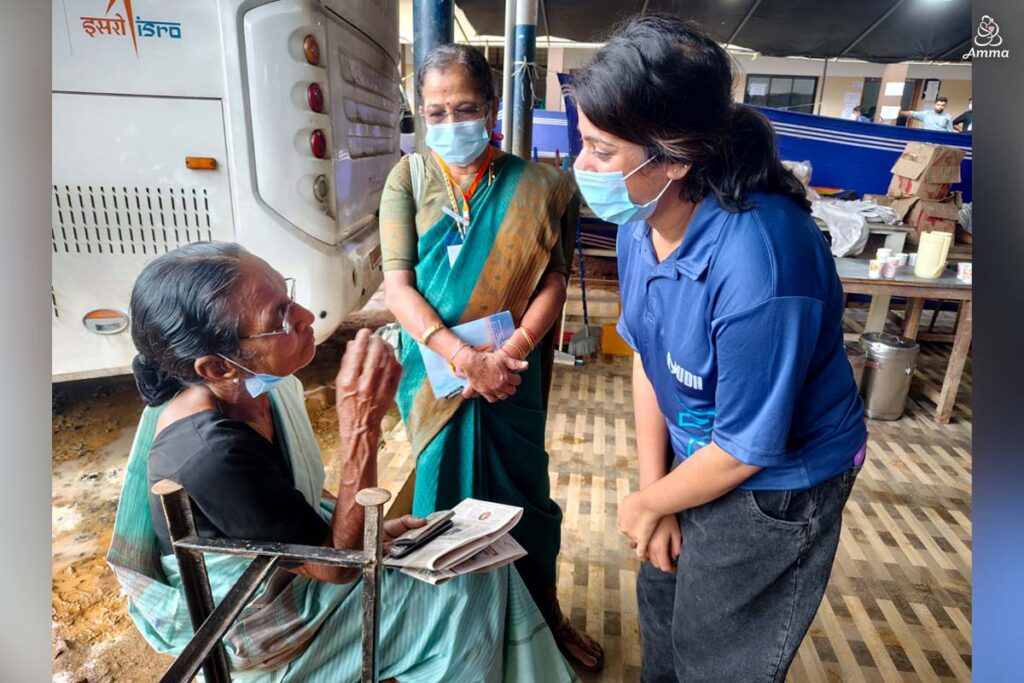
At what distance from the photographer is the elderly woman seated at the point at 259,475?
2.38ft

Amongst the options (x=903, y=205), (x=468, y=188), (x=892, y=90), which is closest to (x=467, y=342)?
(x=468, y=188)

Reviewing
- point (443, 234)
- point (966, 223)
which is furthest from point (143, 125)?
point (966, 223)

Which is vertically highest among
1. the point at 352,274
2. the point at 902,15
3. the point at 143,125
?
the point at 902,15

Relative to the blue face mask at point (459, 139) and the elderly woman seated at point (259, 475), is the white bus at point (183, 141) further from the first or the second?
the blue face mask at point (459, 139)

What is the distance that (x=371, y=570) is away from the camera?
784mm

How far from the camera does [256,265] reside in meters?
0.75

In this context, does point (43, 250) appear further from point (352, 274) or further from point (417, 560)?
point (417, 560)

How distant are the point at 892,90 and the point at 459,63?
105cm

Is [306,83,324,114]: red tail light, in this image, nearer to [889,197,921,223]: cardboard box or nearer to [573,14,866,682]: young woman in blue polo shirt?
[573,14,866,682]: young woman in blue polo shirt

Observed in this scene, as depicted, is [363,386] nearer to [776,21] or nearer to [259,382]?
[259,382]

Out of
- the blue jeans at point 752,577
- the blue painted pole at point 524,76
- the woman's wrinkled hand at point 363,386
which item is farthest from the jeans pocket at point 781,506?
the blue painted pole at point 524,76

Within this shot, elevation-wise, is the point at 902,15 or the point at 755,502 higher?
the point at 902,15

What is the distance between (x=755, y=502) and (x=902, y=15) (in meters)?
1.10

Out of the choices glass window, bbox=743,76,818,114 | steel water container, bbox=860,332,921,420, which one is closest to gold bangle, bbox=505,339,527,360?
glass window, bbox=743,76,818,114
